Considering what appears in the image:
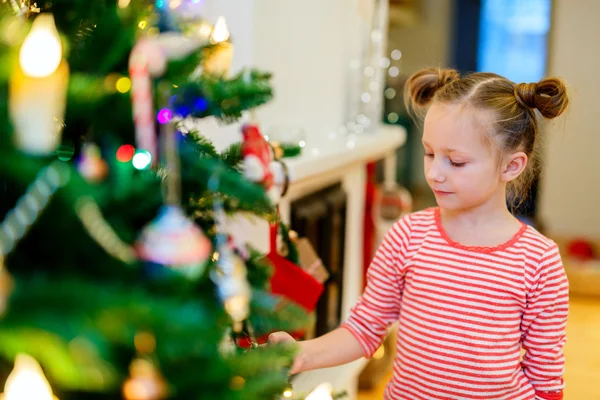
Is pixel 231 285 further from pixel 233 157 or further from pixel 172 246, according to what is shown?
pixel 233 157

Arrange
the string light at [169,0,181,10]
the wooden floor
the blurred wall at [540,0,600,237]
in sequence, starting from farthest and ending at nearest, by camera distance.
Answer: the blurred wall at [540,0,600,237] < the wooden floor < the string light at [169,0,181,10]

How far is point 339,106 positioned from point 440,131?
1.45 meters

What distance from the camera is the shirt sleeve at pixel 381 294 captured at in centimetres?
126

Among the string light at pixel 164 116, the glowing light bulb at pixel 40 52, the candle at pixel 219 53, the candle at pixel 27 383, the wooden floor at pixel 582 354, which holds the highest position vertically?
the glowing light bulb at pixel 40 52

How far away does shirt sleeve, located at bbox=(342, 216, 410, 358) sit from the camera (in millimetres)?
1259

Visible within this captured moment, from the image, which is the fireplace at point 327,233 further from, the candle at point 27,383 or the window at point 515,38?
the window at point 515,38

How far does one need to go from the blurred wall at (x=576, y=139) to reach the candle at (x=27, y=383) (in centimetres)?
452

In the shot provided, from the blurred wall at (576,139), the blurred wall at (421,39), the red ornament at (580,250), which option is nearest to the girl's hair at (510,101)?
the red ornament at (580,250)

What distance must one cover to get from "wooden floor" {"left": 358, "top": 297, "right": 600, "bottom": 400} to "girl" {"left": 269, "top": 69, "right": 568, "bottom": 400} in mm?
1605

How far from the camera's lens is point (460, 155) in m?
1.13

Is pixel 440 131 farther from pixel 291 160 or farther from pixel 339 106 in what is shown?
pixel 339 106

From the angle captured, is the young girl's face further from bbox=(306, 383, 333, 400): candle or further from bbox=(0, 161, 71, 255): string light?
bbox=(0, 161, 71, 255): string light

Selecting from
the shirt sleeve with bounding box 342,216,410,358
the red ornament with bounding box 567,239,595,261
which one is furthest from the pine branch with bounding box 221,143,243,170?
the red ornament with bounding box 567,239,595,261

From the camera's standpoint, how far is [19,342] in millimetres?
473
